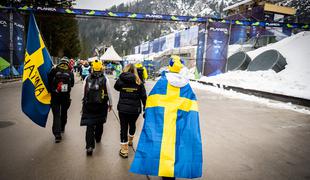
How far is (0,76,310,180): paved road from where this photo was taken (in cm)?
352

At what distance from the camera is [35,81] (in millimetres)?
4922

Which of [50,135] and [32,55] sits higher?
[32,55]

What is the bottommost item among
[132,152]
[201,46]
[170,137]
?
[132,152]

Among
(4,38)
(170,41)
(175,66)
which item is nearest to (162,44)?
(170,41)

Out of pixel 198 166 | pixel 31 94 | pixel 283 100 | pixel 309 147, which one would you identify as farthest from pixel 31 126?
pixel 283 100

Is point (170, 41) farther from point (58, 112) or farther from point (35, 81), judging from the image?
point (58, 112)

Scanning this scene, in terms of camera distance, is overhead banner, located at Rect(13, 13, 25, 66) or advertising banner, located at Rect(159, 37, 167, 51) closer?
overhead banner, located at Rect(13, 13, 25, 66)

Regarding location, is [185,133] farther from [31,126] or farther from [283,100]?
[283,100]

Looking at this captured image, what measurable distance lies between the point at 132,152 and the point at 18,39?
20082 millimetres

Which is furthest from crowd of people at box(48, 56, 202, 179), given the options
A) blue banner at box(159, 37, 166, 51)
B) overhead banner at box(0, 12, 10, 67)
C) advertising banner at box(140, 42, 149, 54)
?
advertising banner at box(140, 42, 149, 54)

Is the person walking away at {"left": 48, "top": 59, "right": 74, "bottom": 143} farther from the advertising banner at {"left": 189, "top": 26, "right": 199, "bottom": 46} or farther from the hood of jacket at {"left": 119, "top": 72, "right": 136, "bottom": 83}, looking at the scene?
the advertising banner at {"left": 189, "top": 26, "right": 199, "bottom": 46}

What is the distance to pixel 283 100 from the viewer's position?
37.2ft

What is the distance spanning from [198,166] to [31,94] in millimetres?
3958

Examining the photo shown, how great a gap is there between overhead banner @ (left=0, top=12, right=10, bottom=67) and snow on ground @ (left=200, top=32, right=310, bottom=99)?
59.9ft
